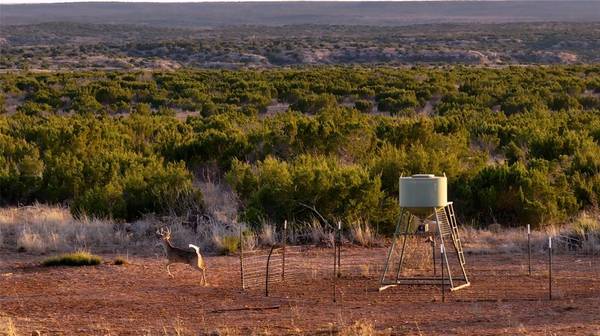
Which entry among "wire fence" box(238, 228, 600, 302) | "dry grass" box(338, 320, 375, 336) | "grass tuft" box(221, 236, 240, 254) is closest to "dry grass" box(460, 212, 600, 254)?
"wire fence" box(238, 228, 600, 302)

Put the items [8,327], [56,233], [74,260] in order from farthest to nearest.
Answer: [56,233] < [74,260] < [8,327]

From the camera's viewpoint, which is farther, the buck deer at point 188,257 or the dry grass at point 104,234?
the dry grass at point 104,234

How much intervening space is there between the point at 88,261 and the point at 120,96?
3108 cm

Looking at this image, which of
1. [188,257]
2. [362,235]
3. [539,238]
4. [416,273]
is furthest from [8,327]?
[539,238]

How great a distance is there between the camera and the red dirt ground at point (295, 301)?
9.78 meters

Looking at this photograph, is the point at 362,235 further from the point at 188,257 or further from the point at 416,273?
the point at 188,257

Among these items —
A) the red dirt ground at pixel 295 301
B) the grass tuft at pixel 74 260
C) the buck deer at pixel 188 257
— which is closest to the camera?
the red dirt ground at pixel 295 301

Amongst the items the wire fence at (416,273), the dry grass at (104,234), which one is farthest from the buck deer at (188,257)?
the dry grass at (104,234)

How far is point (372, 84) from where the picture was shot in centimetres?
5031

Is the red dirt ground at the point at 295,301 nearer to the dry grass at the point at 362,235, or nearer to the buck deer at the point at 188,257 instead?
the buck deer at the point at 188,257

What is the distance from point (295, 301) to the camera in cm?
1118

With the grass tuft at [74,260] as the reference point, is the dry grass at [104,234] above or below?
below

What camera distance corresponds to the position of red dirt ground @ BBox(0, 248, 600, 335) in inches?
385

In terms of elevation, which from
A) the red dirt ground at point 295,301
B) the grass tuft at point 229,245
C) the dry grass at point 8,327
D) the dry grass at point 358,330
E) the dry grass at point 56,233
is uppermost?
the dry grass at point 358,330
